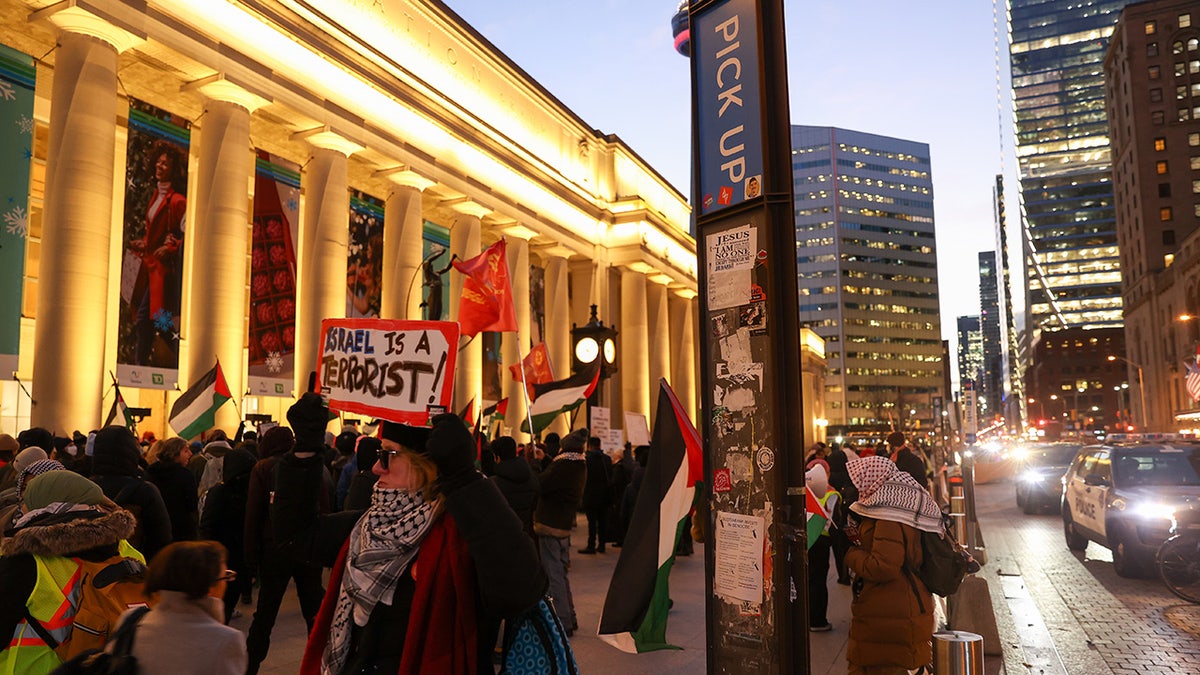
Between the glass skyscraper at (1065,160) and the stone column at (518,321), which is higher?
the glass skyscraper at (1065,160)

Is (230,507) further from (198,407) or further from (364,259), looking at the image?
(364,259)

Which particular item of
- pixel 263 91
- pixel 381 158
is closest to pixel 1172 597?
pixel 263 91

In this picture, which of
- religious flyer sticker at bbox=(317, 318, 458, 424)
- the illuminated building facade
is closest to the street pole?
religious flyer sticker at bbox=(317, 318, 458, 424)

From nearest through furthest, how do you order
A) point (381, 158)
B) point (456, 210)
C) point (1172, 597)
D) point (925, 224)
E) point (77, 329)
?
point (1172, 597)
point (77, 329)
point (381, 158)
point (456, 210)
point (925, 224)

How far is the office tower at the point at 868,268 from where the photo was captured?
158m

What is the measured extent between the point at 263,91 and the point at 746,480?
2446 cm

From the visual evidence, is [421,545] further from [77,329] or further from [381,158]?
[381,158]

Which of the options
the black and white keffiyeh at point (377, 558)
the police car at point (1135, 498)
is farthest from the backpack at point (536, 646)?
the police car at point (1135, 498)

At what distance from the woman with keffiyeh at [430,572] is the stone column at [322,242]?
2447 cm

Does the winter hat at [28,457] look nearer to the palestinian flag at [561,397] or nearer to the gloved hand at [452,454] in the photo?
the gloved hand at [452,454]

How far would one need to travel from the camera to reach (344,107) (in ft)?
91.5

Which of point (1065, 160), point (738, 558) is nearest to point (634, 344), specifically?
point (738, 558)

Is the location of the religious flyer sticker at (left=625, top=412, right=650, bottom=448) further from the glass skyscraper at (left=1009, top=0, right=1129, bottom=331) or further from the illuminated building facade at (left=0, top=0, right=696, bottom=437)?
the glass skyscraper at (left=1009, top=0, right=1129, bottom=331)

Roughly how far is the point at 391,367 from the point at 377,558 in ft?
3.47
